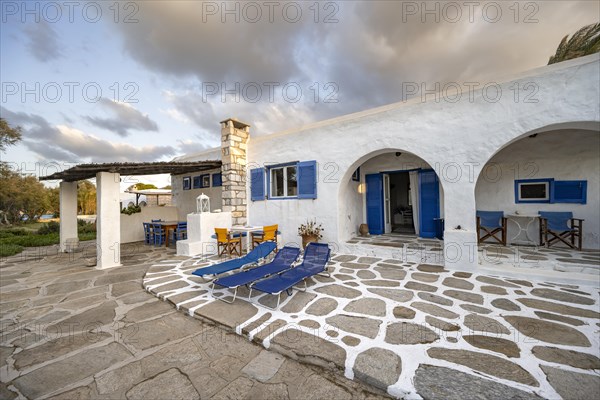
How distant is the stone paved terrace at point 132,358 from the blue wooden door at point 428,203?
22.4 ft

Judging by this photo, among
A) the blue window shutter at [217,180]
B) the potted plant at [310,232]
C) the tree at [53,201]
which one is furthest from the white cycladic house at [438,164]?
the tree at [53,201]

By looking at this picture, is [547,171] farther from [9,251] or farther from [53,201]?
[53,201]

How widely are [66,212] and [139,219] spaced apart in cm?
269

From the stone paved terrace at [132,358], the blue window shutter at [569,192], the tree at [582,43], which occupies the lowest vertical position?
the stone paved terrace at [132,358]

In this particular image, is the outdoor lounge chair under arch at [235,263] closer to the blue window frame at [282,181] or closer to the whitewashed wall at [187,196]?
the blue window frame at [282,181]

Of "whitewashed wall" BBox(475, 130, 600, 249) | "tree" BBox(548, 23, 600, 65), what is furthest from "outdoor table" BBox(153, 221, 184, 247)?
"tree" BBox(548, 23, 600, 65)

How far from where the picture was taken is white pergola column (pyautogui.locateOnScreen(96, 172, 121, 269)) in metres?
6.10

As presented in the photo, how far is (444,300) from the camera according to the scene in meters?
3.62

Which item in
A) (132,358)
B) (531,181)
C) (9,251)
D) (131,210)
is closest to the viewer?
(132,358)

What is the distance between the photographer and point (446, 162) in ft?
17.6

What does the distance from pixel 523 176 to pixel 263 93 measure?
27.3 feet

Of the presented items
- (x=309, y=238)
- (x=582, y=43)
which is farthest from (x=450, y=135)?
(x=582, y=43)

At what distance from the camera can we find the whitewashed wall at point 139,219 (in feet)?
34.6

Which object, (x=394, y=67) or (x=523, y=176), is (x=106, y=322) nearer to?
(x=394, y=67)
